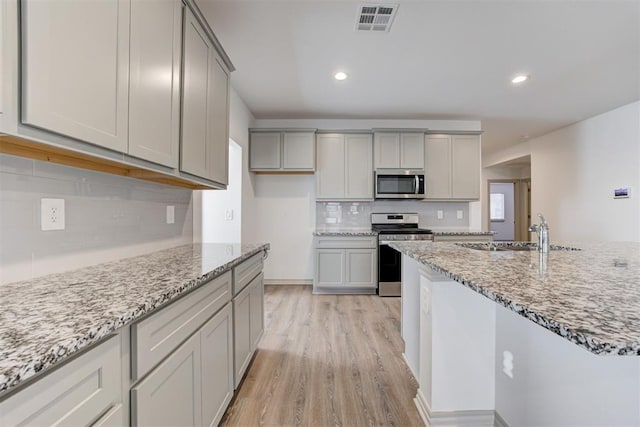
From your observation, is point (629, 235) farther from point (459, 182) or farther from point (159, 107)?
point (159, 107)

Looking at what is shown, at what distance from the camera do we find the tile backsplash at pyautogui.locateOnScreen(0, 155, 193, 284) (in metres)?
1.03

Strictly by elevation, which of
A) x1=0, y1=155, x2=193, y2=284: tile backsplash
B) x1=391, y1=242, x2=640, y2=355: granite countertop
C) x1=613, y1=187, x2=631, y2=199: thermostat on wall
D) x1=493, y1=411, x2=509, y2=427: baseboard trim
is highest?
x1=613, y1=187, x2=631, y2=199: thermostat on wall

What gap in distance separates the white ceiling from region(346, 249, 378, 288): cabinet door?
2019 millimetres

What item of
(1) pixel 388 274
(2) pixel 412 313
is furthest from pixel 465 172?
(2) pixel 412 313

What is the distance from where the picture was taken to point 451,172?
4.49 m

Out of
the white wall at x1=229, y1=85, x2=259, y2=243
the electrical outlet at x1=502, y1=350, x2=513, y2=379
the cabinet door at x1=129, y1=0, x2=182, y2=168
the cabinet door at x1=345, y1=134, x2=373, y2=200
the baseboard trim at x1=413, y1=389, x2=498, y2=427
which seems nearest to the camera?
the cabinet door at x1=129, y1=0, x2=182, y2=168

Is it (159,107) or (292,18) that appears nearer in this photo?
(159,107)

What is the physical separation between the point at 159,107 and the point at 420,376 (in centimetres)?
202

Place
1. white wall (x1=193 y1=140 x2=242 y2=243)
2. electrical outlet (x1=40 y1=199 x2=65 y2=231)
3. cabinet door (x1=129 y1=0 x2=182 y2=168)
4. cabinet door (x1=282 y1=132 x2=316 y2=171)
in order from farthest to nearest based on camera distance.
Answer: cabinet door (x1=282 y1=132 x2=316 y2=171), white wall (x1=193 y1=140 x2=242 y2=243), cabinet door (x1=129 y1=0 x2=182 y2=168), electrical outlet (x1=40 y1=199 x2=65 y2=231)

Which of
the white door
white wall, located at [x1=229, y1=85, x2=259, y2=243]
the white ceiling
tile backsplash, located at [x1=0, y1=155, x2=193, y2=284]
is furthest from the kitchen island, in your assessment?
the white door

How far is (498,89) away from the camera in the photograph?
3529 mm

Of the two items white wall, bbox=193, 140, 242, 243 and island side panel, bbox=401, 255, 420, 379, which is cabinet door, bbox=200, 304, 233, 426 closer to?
island side panel, bbox=401, 255, 420, 379

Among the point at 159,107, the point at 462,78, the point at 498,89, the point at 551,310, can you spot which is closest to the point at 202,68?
the point at 159,107

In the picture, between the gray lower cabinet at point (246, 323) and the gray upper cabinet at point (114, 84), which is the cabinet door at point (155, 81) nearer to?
the gray upper cabinet at point (114, 84)
